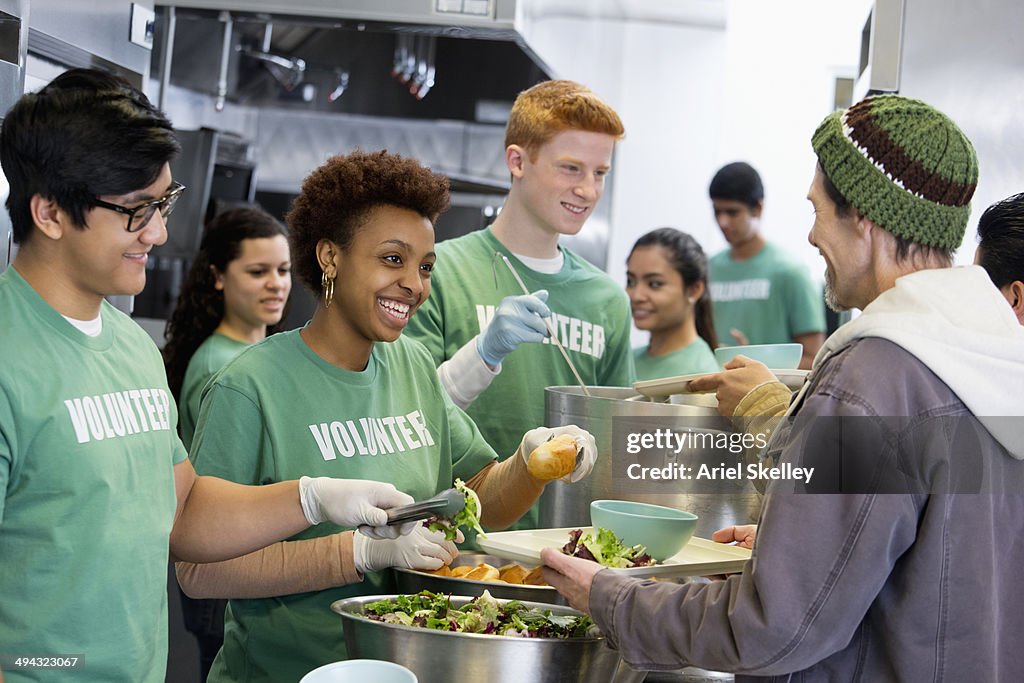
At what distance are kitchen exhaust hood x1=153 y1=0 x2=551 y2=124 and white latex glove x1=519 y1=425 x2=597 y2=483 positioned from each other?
245 cm

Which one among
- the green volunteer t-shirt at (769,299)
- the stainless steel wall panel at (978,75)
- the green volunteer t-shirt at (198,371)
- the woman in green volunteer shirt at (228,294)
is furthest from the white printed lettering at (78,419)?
the green volunteer t-shirt at (769,299)

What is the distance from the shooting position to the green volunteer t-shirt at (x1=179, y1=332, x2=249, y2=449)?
336 cm

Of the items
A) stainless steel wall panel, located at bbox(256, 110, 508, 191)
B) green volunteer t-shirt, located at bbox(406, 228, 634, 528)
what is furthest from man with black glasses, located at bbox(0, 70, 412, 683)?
stainless steel wall panel, located at bbox(256, 110, 508, 191)

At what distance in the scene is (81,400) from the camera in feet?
4.65

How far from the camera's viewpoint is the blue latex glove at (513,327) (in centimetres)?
221

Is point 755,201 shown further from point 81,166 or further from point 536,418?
point 81,166

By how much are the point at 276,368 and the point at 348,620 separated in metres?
0.55

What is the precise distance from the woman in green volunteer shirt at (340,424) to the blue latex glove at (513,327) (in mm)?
178

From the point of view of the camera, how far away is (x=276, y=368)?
72.8 inches

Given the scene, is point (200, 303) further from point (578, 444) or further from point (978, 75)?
point (978, 75)

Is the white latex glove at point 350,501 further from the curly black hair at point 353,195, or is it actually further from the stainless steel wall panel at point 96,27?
the stainless steel wall panel at point 96,27

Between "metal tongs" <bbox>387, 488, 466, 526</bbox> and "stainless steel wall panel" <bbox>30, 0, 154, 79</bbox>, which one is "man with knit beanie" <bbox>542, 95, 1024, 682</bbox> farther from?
"stainless steel wall panel" <bbox>30, 0, 154, 79</bbox>

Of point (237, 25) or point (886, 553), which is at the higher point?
point (237, 25)

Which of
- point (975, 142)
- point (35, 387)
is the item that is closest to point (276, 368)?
point (35, 387)
